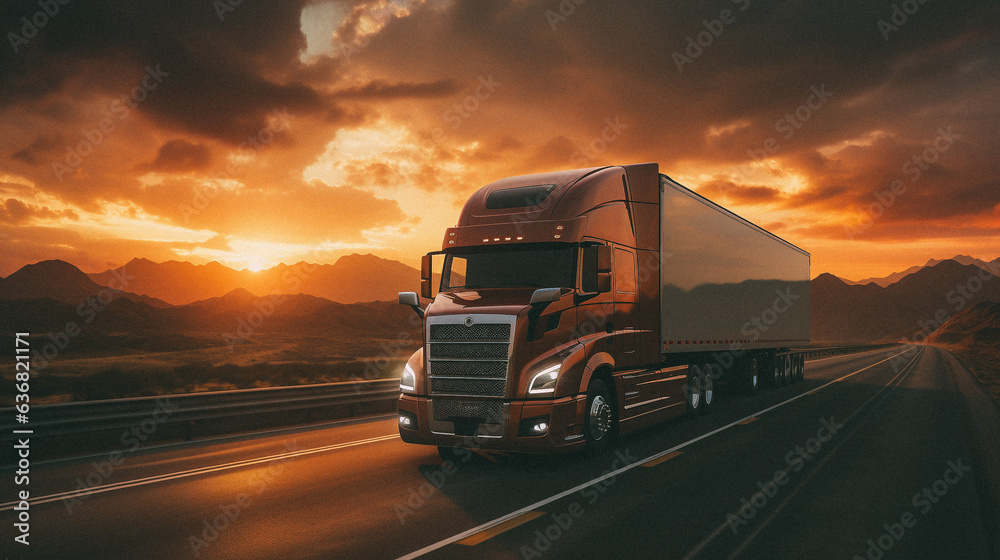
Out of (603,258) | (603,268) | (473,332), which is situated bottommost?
(473,332)

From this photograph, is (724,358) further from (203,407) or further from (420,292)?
(203,407)

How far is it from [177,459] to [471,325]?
481 cm

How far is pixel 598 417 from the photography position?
8625 millimetres

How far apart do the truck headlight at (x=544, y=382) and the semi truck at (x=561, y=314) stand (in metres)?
0.01

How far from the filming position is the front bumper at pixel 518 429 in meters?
7.58

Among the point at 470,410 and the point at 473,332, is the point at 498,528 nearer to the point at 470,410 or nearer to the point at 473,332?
the point at 470,410

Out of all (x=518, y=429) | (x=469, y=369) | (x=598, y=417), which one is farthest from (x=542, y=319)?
(x=598, y=417)

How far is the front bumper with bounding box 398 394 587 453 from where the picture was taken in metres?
7.58

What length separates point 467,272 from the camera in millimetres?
9258

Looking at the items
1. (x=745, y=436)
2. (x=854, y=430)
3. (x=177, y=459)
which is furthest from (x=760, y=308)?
(x=177, y=459)

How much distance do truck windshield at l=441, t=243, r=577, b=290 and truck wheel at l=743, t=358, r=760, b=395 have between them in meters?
10.9

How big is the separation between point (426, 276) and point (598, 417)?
3.26 meters

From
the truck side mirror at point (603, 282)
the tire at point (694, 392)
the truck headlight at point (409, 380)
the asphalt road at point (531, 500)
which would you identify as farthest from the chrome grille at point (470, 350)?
the tire at point (694, 392)

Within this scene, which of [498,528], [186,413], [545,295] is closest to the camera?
[498,528]
